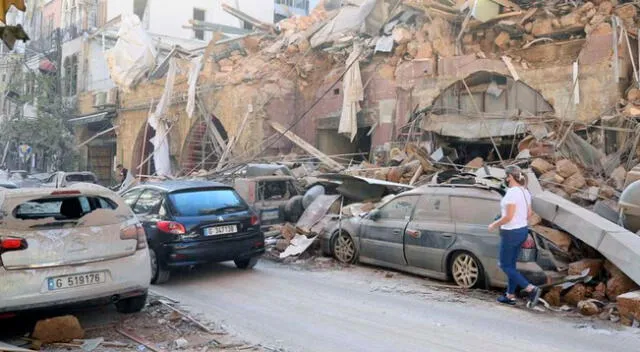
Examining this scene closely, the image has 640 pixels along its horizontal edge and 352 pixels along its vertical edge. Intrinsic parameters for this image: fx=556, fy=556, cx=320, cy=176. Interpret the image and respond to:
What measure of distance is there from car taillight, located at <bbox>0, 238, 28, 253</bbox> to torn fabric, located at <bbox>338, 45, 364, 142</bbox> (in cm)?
1201

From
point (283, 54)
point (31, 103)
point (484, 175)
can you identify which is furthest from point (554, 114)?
point (31, 103)

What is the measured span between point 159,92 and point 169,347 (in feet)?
64.0

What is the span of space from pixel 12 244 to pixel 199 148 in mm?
17227

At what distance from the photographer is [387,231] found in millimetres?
8930

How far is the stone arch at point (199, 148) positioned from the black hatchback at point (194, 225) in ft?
39.3

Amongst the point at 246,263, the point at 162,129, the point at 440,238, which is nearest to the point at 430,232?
the point at 440,238

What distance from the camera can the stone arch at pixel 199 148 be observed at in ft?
69.3

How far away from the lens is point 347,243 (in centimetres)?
979

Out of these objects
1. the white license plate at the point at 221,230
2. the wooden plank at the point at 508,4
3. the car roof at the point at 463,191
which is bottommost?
the white license plate at the point at 221,230

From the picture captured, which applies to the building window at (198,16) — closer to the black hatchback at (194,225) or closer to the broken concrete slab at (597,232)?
the black hatchback at (194,225)

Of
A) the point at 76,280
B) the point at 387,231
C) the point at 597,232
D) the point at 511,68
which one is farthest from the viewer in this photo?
the point at 511,68

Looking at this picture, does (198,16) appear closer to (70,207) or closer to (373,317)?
(70,207)

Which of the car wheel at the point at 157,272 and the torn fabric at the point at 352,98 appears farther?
the torn fabric at the point at 352,98

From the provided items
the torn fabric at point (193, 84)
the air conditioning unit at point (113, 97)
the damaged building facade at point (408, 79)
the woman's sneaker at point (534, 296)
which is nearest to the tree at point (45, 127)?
the air conditioning unit at point (113, 97)
